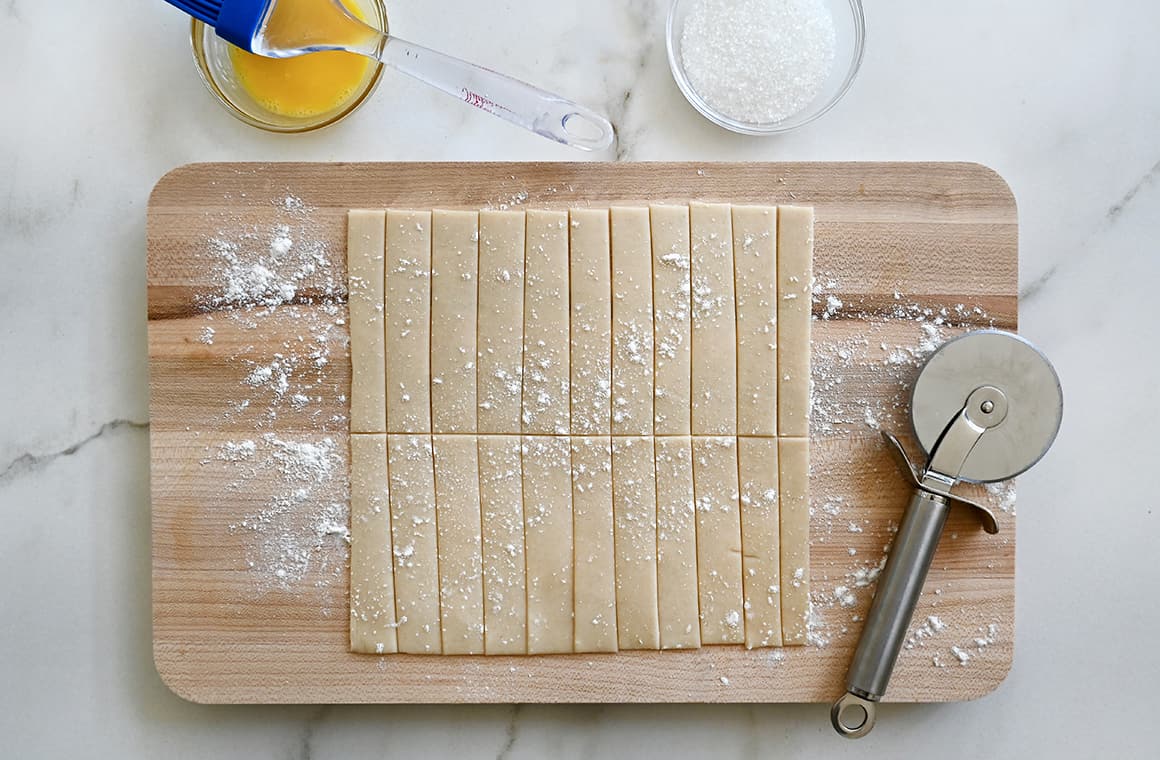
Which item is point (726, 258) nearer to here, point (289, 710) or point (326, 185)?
point (326, 185)

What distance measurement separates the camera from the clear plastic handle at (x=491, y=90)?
A: 1.49 meters

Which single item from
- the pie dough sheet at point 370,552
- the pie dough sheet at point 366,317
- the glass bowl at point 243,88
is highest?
the glass bowl at point 243,88

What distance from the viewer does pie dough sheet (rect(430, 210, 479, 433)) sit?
154cm

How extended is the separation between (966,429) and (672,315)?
0.54 meters

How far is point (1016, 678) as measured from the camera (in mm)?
1640

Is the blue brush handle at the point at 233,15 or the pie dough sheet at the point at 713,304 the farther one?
the pie dough sheet at the point at 713,304

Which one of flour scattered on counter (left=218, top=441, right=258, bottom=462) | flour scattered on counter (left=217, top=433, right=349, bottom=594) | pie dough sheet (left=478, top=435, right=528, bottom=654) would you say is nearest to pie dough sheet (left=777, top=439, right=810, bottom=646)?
pie dough sheet (left=478, top=435, right=528, bottom=654)

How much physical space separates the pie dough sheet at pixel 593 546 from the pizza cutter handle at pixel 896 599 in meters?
0.43

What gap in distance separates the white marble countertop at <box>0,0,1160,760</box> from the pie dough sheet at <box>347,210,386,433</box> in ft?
0.60

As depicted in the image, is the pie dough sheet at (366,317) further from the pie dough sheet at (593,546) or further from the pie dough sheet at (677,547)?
the pie dough sheet at (677,547)

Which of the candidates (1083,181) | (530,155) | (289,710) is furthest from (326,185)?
(1083,181)

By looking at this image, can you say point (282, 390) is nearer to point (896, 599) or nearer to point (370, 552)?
point (370, 552)

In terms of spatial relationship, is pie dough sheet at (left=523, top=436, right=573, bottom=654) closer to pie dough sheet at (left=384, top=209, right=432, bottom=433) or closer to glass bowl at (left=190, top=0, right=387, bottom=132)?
pie dough sheet at (left=384, top=209, right=432, bottom=433)

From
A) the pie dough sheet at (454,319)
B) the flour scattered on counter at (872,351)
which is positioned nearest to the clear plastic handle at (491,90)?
the pie dough sheet at (454,319)
